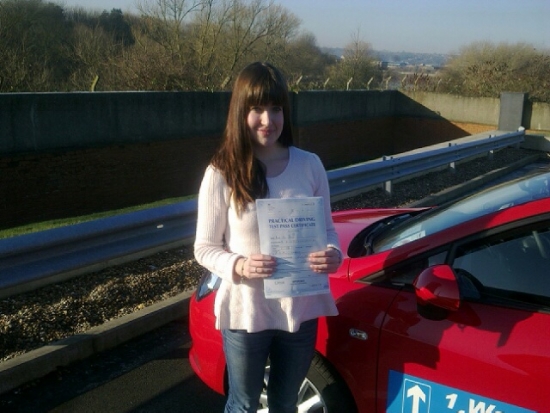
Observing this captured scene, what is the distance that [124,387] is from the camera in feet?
12.1

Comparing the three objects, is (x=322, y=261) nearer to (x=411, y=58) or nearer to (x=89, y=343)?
(x=89, y=343)

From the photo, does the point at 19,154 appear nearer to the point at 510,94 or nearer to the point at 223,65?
the point at 510,94

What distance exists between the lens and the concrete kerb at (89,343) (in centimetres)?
359

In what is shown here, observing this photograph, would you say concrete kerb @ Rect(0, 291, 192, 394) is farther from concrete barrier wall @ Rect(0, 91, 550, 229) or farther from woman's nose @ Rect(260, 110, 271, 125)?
concrete barrier wall @ Rect(0, 91, 550, 229)

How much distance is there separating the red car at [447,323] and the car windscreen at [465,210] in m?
0.02

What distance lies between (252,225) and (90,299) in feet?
8.88

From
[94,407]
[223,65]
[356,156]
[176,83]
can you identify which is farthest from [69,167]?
[223,65]

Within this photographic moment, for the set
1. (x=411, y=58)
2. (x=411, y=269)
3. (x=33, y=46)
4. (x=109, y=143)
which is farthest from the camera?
(x=411, y=58)

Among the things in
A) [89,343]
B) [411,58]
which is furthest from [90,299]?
[411,58]

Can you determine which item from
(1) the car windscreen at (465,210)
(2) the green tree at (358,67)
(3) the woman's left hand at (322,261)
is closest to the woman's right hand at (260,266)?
(3) the woman's left hand at (322,261)

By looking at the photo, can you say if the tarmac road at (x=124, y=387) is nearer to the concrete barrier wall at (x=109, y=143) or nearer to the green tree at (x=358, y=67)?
the concrete barrier wall at (x=109, y=143)

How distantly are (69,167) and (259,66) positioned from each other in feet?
37.6

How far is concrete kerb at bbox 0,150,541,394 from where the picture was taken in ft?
11.8

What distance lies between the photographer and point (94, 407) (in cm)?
347
